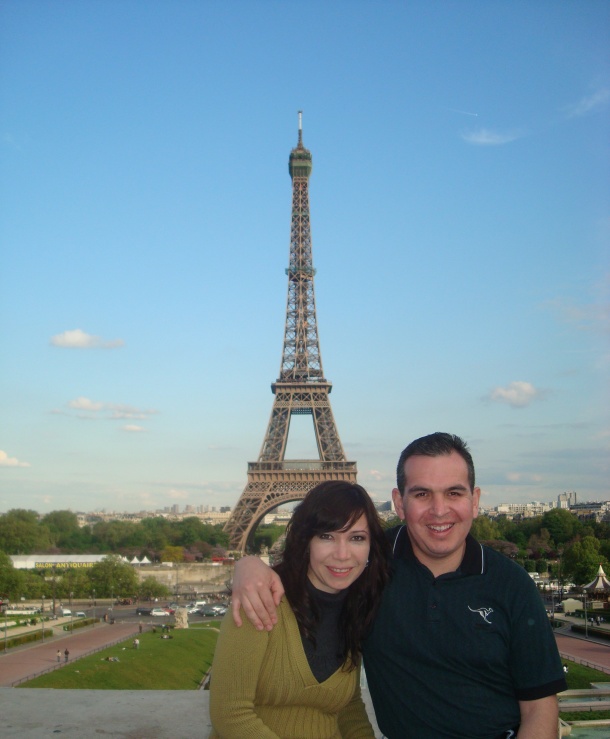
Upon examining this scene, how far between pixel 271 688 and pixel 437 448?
1.32m

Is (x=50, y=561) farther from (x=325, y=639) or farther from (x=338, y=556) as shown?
(x=338, y=556)

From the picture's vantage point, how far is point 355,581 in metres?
3.60

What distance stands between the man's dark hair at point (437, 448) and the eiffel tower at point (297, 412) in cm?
5346

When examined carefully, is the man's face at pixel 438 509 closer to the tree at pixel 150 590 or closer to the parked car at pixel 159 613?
the parked car at pixel 159 613

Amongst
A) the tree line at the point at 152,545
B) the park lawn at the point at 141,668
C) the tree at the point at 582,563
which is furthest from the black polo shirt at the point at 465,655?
the tree at the point at 582,563

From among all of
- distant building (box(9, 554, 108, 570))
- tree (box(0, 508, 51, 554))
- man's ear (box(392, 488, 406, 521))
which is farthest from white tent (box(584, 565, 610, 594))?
tree (box(0, 508, 51, 554))

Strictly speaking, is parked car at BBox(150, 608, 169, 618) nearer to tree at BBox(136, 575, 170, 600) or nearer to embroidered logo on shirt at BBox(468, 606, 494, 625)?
tree at BBox(136, 575, 170, 600)

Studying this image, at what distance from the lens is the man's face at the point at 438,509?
369 cm

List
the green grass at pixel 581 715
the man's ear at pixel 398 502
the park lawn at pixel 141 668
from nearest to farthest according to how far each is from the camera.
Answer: the man's ear at pixel 398 502
the green grass at pixel 581 715
the park lawn at pixel 141 668

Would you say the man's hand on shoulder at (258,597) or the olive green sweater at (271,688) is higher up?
the man's hand on shoulder at (258,597)

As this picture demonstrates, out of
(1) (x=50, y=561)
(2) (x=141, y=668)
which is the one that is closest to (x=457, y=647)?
(2) (x=141, y=668)

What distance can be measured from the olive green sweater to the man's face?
0.65 m

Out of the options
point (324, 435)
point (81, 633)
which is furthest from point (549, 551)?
point (81, 633)

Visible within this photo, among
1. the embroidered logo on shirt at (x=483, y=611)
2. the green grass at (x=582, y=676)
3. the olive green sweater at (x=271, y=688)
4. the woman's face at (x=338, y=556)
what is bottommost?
the green grass at (x=582, y=676)
